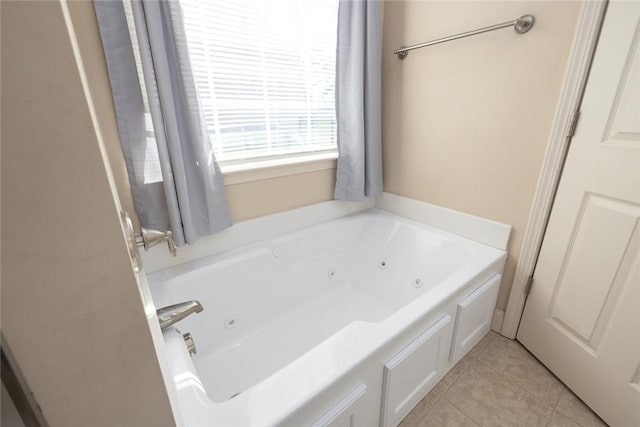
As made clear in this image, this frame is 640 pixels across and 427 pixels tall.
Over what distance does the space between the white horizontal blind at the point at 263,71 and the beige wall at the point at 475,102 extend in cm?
46

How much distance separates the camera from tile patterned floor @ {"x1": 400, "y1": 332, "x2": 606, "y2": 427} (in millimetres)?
1124

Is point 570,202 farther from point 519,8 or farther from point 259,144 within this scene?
point 259,144

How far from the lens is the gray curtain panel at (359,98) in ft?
5.01

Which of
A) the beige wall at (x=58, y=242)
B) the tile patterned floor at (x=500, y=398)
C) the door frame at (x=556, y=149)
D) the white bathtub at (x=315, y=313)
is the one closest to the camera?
the beige wall at (x=58, y=242)

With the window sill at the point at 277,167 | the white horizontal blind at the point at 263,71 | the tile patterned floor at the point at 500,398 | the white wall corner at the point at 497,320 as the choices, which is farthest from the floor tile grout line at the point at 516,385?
the white horizontal blind at the point at 263,71

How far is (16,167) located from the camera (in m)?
0.20

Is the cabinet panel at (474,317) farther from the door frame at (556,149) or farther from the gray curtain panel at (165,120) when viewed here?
the gray curtain panel at (165,120)

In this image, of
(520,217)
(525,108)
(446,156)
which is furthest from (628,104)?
(446,156)

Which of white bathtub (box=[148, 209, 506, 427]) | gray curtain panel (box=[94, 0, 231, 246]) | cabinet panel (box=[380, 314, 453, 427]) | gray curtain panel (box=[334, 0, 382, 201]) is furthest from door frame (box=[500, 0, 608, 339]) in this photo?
gray curtain panel (box=[94, 0, 231, 246])

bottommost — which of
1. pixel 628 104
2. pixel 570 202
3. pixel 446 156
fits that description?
pixel 570 202

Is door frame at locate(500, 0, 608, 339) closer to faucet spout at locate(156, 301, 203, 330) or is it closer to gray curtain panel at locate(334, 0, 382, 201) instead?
gray curtain panel at locate(334, 0, 382, 201)

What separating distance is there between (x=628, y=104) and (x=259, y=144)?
58.5 inches

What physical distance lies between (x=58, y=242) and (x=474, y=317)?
1.54 m

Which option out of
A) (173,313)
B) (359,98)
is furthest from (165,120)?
(359,98)
